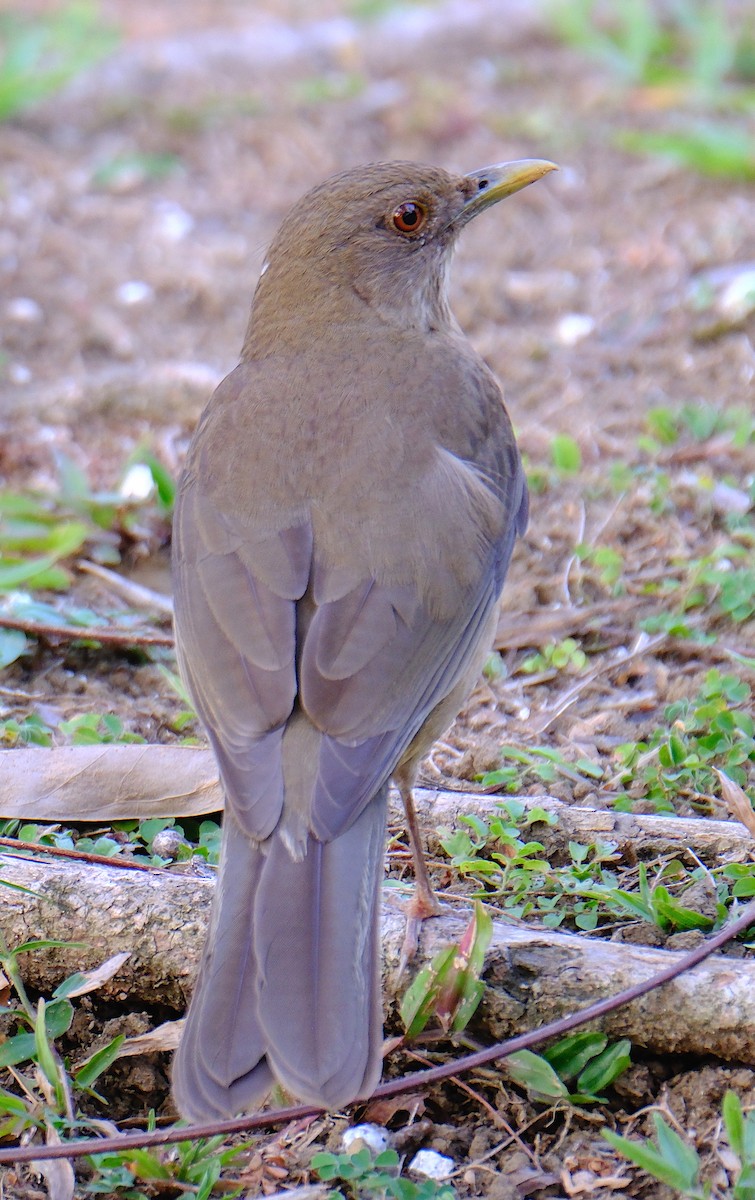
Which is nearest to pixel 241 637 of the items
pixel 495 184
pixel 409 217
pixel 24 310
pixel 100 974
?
pixel 100 974

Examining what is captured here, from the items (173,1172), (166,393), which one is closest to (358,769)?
(173,1172)

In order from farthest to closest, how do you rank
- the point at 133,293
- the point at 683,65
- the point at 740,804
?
the point at 683,65, the point at 133,293, the point at 740,804

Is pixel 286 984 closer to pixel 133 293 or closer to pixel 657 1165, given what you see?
pixel 657 1165

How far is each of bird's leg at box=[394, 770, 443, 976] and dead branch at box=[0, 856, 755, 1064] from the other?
0.03 metres

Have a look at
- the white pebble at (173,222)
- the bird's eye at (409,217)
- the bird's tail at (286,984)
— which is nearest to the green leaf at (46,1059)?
the bird's tail at (286,984)

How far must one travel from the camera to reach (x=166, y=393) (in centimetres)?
677

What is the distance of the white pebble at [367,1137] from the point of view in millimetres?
3217

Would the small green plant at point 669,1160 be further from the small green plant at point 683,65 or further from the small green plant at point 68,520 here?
the small green plant at point 683,65

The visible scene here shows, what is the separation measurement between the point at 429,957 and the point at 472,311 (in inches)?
179

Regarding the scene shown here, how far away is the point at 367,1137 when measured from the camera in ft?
10.6

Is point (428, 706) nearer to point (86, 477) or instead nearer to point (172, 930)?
point (172, 930)

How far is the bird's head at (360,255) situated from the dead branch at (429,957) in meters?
1.78

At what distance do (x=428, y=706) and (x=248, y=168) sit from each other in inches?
243

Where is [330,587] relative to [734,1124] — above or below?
above
